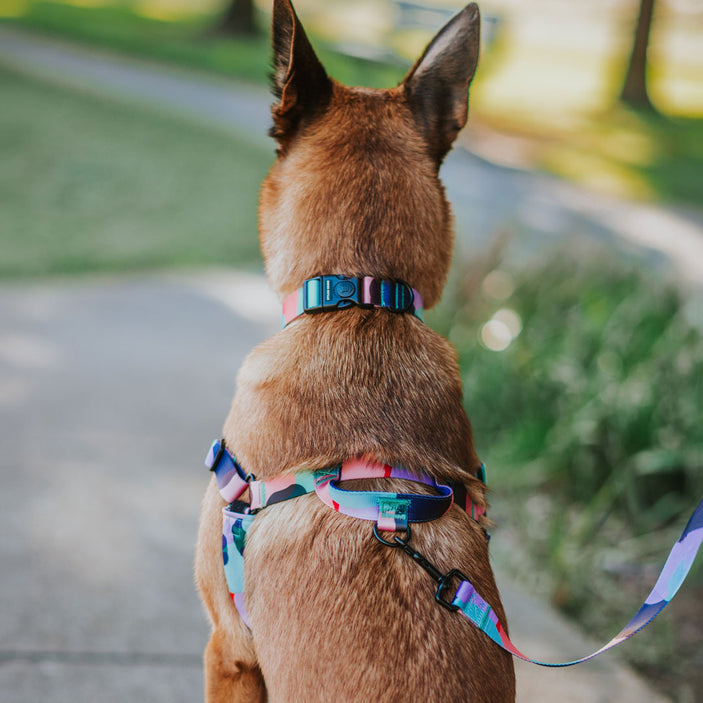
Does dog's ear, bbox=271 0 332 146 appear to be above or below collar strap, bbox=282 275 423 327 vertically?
above

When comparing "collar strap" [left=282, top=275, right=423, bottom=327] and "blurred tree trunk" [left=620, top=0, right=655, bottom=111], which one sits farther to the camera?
"blurred tree trunk" [left=620, top=0, right=655, bottom=111]

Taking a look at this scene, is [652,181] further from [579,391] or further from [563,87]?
[579,391]

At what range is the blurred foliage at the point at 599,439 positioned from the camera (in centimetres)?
314

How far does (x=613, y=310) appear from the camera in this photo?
426 cm

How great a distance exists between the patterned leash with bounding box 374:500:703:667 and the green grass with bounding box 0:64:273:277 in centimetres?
527

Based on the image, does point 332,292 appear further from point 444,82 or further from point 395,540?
point 444,82

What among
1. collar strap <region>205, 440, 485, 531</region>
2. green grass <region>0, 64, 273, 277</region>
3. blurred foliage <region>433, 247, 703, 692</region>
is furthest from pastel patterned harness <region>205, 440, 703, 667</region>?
green grass <region>0, 64, 273, 277</region>

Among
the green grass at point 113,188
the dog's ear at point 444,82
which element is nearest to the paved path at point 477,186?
the green grass at point 113,188

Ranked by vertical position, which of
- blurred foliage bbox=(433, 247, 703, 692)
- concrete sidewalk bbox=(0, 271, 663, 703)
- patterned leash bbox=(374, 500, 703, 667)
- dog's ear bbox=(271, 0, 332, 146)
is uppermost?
dog's ear bbox=(271, 0, 332, 146)

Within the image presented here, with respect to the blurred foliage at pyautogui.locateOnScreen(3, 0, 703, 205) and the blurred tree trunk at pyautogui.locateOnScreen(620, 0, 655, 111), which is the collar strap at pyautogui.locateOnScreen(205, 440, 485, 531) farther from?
the blurred tree trunk at pyautogui.locateOnScreen(620, 0, 655, 111)

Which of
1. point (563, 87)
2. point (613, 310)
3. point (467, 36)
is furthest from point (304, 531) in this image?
point (563, 87)

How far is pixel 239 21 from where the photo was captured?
18.1 metres

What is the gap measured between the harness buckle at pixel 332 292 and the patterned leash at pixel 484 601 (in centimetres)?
56

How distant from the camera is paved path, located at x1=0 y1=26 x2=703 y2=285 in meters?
7.56
